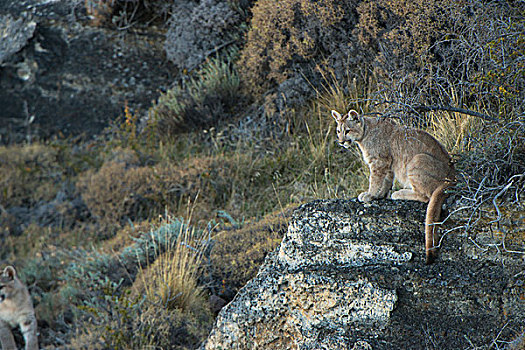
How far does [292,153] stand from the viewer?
7570mm

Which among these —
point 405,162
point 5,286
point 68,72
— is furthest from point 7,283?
point 68,72

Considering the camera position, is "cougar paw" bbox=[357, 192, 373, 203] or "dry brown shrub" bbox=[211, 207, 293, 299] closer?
"cougar paw" bbox=[357, 192, 373, 203]

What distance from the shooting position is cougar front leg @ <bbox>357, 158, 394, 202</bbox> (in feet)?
12.2

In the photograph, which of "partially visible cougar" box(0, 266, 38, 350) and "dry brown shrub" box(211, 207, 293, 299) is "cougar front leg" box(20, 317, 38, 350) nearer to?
"partially visible cougar" box(0, 266, 38, 350)

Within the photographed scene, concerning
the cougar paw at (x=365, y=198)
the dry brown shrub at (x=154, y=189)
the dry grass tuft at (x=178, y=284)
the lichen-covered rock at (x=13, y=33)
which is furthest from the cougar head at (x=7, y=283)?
the lichen-covered rock at (x=13, y=33)

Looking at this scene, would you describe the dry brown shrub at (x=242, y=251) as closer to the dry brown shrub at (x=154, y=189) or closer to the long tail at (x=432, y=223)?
the dry brown shrub at (x=154, y=189)

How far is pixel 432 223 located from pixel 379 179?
671 millimetres

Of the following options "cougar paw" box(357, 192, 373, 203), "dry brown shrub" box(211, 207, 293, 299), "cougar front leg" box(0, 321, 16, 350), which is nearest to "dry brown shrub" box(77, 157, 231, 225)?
"dry brown shrub" box(211, 207, 293, 299)

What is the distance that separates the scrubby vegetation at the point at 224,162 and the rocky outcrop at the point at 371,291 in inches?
16.7

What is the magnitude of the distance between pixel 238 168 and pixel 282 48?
1992mm

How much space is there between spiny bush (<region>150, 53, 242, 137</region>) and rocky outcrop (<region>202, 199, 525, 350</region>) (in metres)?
5.48

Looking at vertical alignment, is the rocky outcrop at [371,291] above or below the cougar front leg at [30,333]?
above

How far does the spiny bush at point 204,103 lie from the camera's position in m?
8.95

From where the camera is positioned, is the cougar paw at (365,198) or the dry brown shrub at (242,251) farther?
the dry brown shrub at (242,251)
